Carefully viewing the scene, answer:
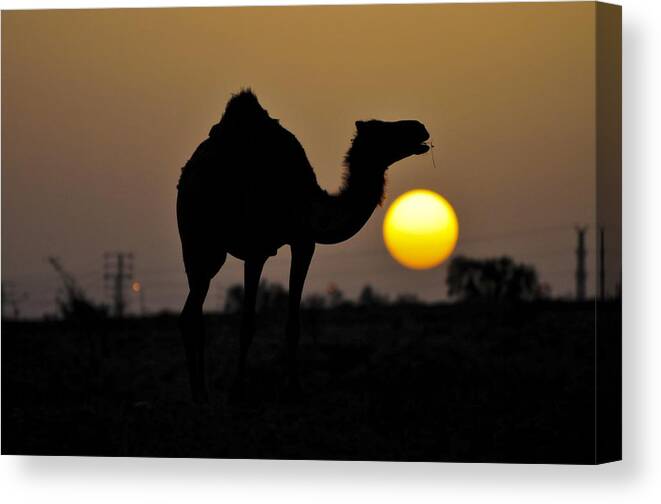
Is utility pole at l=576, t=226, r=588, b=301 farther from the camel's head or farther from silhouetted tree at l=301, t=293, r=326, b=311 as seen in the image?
silhouetted tree at l=301, t=293, r=326, b=311

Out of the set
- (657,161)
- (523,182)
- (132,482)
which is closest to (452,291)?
(523,182)

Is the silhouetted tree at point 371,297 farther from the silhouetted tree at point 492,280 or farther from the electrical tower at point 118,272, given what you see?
the electrical tower at point 118,272

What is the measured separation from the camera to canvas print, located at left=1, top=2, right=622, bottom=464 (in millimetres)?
10031

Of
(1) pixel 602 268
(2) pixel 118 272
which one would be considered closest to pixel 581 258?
(1) pixel 602 268

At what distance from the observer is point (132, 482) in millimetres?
10453

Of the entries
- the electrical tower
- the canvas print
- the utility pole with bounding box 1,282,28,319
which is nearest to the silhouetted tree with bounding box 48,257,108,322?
the canvas print

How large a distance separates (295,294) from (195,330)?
65 centimetres

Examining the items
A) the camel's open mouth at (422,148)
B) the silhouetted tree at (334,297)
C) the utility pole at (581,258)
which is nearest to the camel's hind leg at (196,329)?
the silhouetted tree at (334,297)

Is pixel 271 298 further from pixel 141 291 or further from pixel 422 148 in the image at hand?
pixel 422 148

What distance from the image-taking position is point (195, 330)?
34.6 feet

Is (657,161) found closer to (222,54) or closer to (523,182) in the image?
(523,182)

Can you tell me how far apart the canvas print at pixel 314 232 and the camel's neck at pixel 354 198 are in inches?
0.6

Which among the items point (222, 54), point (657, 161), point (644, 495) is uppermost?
point (222, 54)

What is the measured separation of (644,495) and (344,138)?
264cm
